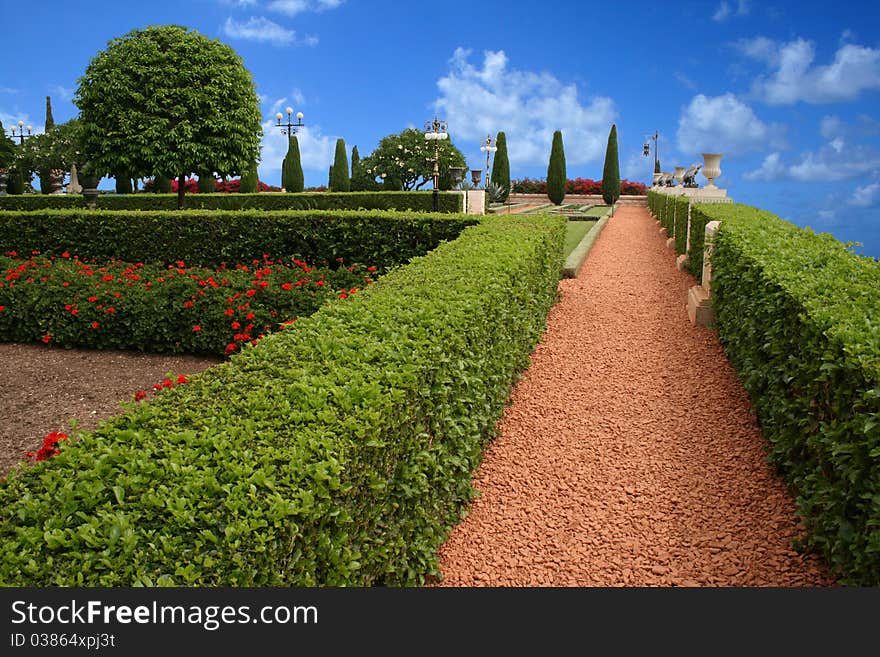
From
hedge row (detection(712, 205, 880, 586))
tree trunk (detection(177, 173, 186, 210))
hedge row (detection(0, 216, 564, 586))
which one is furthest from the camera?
tree trunk (detection(177, 173, 186, 210))

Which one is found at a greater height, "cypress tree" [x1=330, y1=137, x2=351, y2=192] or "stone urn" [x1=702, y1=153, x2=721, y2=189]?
"cypress tree" [x1=330, y1=137, x2=351, y2=192]

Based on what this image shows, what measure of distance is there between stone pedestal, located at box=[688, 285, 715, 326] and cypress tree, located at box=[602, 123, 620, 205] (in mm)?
32024

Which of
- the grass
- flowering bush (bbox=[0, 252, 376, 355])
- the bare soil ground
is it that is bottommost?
the bare soil ground

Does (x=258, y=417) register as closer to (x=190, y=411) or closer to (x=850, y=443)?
(x=190, y=411)

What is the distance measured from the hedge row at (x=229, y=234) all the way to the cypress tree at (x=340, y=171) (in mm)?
28680

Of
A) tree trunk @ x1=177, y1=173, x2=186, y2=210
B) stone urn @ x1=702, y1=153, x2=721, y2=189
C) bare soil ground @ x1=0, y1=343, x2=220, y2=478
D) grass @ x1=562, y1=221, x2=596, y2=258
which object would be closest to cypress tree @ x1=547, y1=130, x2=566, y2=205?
grass @ x1=562, y1=221, x2=596, y2=258

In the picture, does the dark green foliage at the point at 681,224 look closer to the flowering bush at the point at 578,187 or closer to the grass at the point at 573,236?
the grass at the point at 573,236

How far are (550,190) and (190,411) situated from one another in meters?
38.3

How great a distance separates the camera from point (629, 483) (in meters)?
4.35

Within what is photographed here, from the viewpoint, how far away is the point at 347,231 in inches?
403

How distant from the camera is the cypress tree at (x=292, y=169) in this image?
38062mm

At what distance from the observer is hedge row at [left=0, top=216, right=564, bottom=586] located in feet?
6.27

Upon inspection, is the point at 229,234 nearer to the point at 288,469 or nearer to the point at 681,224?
the point at 681,224

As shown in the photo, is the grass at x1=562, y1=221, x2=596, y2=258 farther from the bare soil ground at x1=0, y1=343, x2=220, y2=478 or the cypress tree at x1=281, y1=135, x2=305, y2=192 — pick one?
the cypress tree at x1=281, y1=135, x2=305, y2=192
